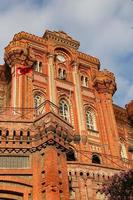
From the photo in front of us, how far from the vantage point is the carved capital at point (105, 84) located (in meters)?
37.3

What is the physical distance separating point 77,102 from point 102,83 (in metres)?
3.75

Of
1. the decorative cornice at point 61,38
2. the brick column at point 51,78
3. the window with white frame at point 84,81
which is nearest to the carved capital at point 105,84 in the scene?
the window with white frame at point 84,81

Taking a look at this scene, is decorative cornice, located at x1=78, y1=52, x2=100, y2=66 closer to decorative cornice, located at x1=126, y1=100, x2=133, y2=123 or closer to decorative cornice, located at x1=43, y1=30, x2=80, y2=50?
decorative cornice, located at x1=43, y1=30, x2=80, y2=50

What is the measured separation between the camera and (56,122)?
19594 mm

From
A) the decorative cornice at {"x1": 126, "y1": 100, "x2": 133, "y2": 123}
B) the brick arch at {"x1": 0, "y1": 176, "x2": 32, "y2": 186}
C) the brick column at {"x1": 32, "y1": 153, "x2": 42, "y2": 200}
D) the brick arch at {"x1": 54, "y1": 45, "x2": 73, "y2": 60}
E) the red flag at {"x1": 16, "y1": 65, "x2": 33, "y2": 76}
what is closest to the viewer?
the brick column at {"x1": 32, "y1": 153, "x2": 42, "y2": 200}

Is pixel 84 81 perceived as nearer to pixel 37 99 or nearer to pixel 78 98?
pixel 78 98

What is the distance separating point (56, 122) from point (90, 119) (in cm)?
1609

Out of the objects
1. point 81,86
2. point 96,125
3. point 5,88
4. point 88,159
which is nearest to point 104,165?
point 88,159

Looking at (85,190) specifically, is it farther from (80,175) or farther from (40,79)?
(40,79)

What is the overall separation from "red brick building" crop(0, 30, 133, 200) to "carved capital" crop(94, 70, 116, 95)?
0.09 metres

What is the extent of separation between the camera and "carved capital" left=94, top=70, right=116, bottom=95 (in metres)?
37.3

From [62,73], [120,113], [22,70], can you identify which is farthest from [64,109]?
[120,113]

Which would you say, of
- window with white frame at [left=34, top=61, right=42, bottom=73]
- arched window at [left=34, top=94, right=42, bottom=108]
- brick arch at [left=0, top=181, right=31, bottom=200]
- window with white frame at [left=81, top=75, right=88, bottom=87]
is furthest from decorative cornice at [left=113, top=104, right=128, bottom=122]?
brick arch at [left=0, top=181, right=31, bottom=200]

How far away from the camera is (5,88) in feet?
117
